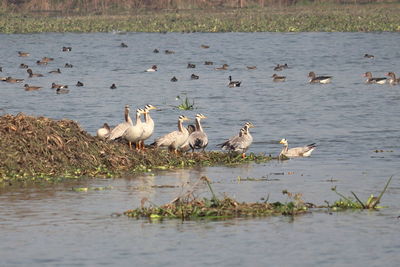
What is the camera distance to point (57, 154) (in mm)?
20328

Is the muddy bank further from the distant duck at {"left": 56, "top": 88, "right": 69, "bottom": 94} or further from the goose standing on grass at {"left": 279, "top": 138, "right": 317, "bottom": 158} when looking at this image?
the distant duck at {"left": 56, "top": 88, "right": 69, "bottom": 94}

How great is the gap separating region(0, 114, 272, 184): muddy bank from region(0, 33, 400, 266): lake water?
674 mm

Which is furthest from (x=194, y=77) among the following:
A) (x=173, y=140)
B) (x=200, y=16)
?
(x=200, y=16)

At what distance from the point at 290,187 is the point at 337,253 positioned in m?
5.47

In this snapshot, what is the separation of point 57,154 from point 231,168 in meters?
4.00

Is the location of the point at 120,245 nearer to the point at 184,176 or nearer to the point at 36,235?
the point at 36,235

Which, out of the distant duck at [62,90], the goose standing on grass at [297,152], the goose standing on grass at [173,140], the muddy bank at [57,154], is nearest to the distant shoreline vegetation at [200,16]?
the distant duck at [62,90]

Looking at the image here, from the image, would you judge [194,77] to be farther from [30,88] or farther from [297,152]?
[297,152]

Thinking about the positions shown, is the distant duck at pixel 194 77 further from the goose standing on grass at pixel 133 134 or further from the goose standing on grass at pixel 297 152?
the goose standing on grass at pixel 133 134

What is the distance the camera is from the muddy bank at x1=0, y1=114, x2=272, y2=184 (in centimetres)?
1992

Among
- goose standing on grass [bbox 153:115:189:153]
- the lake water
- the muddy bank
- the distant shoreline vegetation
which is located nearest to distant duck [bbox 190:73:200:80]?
the lake water

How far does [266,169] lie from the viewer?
73.3ft

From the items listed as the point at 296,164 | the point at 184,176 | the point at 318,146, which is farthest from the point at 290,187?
the point at 318,146

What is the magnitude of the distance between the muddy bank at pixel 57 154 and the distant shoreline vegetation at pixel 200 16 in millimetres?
58056
